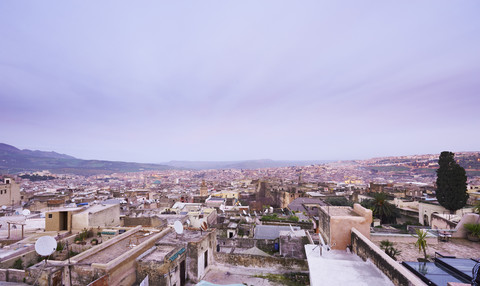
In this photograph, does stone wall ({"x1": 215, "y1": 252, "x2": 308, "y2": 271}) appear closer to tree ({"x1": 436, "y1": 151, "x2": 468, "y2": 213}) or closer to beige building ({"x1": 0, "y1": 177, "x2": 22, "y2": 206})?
tree ({"x1": 436, "y1": 151, "x2": 468, "y2": 213})

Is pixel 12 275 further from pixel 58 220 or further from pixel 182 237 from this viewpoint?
pixel 58 220

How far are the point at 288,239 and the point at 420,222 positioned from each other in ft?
64.8

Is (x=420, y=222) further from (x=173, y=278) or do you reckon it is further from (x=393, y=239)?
(x=173, y=278)

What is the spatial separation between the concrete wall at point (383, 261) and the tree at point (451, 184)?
2085cm

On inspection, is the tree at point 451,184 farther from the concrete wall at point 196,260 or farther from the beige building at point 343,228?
the concrete wall at point 196,260

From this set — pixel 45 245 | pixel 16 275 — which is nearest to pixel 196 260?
pixel 45 245

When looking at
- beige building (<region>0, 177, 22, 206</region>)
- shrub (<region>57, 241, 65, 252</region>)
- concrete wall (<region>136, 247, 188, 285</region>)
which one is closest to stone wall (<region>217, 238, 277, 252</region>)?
concrete wall (<region>136, 247, 188, 285</region>)

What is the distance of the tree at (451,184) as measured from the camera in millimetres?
22422

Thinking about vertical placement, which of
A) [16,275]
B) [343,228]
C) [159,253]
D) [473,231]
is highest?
[343,228]

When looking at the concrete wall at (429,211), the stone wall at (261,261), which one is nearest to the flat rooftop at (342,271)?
the stone wall at (261,261)

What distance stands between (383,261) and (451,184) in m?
23.0

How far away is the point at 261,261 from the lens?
37.1 feet

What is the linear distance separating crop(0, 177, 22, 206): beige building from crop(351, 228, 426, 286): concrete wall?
38154 mm

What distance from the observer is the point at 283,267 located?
11.2 meters
